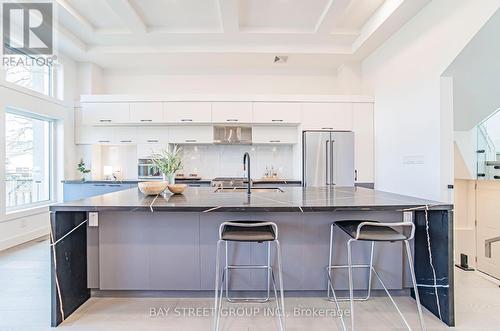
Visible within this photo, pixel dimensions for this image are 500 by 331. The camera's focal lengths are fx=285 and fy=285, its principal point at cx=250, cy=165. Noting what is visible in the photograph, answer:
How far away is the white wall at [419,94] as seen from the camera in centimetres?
303

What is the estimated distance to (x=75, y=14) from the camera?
151 inches

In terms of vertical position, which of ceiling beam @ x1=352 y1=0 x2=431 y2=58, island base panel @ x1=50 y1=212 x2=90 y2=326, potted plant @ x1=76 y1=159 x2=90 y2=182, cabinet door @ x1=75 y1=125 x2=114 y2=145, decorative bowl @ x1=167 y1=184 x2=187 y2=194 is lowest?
island base panel @ x1=50 y1=212 x2=90 y2=326

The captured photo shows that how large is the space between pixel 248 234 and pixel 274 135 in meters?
3.39

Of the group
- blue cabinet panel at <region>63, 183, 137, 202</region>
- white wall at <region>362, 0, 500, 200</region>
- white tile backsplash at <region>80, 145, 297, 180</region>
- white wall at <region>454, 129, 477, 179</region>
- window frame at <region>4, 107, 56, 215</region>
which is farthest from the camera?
white tile backsplash at <region>80, 145, 297, 180</region>

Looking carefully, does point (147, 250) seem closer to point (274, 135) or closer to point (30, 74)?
point (274, 135)

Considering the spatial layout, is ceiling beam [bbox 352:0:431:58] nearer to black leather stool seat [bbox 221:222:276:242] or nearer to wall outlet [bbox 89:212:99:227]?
black leather stool seat [bbox 221:222:276:242]

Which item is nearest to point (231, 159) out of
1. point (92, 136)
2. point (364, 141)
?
point (364, 141)

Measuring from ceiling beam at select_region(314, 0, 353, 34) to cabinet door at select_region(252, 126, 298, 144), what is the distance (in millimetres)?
1677

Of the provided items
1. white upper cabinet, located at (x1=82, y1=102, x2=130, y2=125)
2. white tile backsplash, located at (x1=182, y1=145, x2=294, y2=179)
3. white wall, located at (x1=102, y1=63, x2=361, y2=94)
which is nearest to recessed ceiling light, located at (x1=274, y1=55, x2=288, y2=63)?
white wall, located at (x1=102, y1=63, x2=361, y2=94)

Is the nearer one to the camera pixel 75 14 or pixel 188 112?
pixel 75 14

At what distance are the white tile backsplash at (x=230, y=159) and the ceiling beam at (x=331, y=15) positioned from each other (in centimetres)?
213

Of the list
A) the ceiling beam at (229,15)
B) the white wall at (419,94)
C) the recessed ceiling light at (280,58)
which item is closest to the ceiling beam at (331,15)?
the recessed ceiling light at (280,58)

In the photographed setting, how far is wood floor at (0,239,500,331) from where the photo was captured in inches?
79.5

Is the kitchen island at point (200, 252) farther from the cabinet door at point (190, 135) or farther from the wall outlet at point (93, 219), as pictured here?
the cabinet door at point (190, 135)
